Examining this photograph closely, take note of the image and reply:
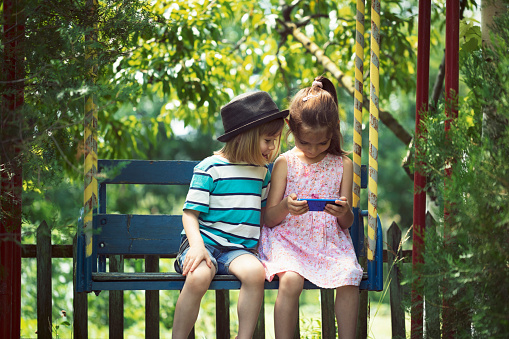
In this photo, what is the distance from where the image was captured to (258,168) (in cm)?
329

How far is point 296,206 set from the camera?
3.06 meters

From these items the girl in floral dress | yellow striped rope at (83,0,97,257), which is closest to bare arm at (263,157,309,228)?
the girl in floral dress

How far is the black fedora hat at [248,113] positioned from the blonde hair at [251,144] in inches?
1.6

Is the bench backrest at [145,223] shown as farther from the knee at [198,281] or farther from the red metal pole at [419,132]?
the red metal pole at [419,132]

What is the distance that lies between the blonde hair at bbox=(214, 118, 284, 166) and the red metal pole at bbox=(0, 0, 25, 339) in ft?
3.46

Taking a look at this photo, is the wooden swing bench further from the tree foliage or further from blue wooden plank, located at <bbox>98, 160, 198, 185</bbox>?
the tree foliage

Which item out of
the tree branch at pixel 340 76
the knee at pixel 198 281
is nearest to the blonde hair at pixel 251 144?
the knee at pixel 198 281

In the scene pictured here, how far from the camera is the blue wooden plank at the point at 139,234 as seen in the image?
3.55 meters

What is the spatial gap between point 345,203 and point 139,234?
126 centimetres

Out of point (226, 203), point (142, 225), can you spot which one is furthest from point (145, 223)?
point (226, 203)

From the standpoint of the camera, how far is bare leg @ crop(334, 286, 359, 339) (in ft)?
10.0

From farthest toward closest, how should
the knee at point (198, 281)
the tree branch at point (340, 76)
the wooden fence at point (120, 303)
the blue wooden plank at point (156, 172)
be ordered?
the tree branch at point (340, 76) < the wooden fence at point (120, 303) < the blue wooden plank at point (156, 172) < the knee at point (198, 281)

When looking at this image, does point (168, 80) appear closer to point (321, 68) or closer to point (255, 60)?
point (255, 60)

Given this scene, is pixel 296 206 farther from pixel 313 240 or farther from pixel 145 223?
pixel 145 223
